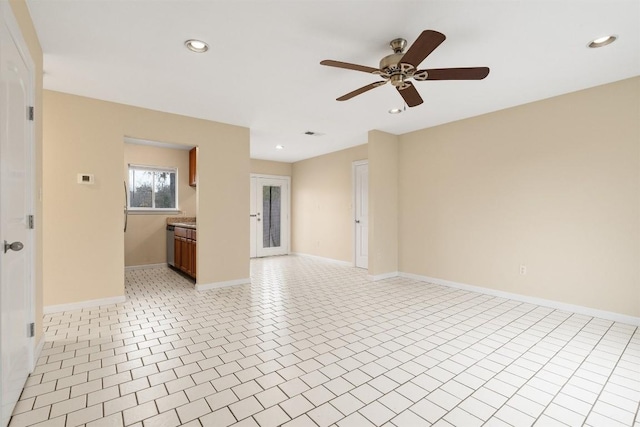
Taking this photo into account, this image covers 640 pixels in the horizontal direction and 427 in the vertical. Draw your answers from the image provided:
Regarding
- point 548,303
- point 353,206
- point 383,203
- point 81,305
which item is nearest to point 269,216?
point 353,206

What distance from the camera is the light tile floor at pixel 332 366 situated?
5.72ft

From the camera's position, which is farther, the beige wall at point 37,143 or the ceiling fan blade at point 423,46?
the beige wall at point 37,143

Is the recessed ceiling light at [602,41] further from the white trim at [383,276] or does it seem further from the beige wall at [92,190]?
the beige wall at [92,190]

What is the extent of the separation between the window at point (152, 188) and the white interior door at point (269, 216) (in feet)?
6.33

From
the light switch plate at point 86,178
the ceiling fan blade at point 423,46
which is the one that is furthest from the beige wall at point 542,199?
the light switch plate at point 86,178

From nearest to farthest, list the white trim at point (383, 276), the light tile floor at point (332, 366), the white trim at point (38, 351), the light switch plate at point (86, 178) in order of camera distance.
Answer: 1. the light tile floor at point (332, 366)
2. the white trim at point (38, 351)
3. the light switch plate at point (86, 178)
4. the white trim at point (383, 276)

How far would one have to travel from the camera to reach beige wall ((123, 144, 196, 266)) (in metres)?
5.96

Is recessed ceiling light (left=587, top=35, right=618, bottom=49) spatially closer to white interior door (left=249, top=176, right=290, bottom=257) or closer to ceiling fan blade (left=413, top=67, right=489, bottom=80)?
ceiling fan blade (left=413, top=67, right=489, bottom=80)

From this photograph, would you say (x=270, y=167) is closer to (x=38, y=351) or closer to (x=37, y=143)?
(x=37, y=143)

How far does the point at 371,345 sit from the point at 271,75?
281 centimetres

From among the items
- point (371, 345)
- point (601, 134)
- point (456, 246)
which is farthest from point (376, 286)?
point (601, 134)

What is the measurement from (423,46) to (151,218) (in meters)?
6.11

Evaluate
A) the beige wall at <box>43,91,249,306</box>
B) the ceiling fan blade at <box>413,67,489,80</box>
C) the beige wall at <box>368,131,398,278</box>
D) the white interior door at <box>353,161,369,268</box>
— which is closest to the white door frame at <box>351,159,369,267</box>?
the white interior door at <box>353,161,369,268</box>

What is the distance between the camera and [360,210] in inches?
249
